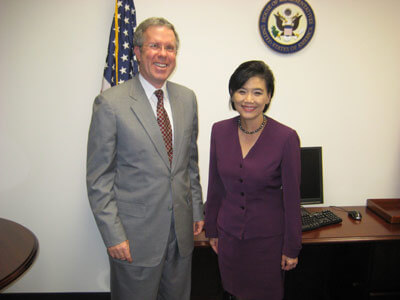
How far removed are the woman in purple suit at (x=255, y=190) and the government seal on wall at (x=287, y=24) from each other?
0.89 metres

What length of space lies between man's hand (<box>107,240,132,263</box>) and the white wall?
41.7 inches

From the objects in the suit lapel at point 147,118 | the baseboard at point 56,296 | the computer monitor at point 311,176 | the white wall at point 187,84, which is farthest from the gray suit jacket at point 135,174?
the baseboard at point 56,296

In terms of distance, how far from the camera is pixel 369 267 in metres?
1.85

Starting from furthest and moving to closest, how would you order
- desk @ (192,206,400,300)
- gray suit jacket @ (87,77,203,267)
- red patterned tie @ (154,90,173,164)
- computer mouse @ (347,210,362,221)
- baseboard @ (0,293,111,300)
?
baseboard @ (0,293,111,300)
computer mouse @ (347,210,362,221)
desk @ (192,206,400,300)
red patterned tie @ (154,90,173,164)
gray suit jacket @ (87,77,203,267)

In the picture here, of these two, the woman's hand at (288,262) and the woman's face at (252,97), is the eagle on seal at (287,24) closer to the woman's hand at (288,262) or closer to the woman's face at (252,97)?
the woman's face at (252,97)

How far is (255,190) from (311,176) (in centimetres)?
92

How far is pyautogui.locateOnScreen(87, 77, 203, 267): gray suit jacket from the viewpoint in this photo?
49.9 inches

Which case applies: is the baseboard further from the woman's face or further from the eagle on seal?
the eagle on seal

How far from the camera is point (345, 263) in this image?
210cm

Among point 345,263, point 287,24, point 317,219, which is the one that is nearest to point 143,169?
point 317,219

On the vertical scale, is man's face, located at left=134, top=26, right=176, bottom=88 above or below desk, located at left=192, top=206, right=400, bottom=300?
above

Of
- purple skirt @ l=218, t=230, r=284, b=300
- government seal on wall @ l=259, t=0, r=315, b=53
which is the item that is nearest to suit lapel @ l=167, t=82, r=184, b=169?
purple skirt @ l=218, t=230, r=284, b=300

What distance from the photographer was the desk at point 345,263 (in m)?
1.81

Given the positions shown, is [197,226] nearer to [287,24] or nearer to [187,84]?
[187,84]
